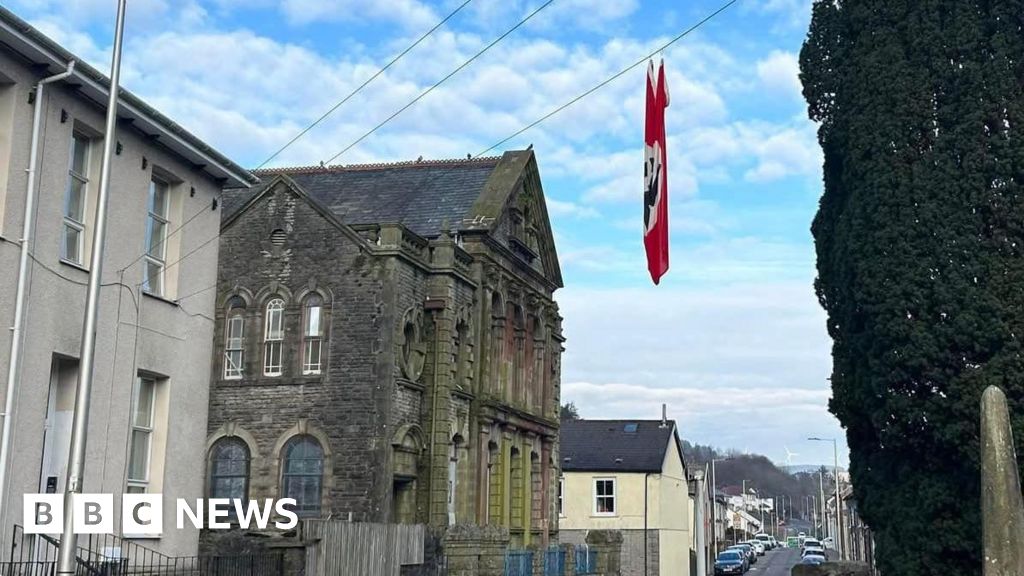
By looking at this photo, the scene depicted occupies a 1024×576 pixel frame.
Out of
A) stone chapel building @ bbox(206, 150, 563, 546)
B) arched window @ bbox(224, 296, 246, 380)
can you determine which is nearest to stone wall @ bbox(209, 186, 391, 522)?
stone chapel building @ bbox(206, 150, 563, 546)

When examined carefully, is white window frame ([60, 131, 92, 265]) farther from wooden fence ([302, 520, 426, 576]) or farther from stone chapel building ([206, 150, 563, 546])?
stone chapel building ([206, 150, 563, 546])

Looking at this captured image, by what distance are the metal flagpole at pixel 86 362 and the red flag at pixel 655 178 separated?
702 centimetres

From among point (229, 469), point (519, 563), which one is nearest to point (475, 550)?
point (519, 563)

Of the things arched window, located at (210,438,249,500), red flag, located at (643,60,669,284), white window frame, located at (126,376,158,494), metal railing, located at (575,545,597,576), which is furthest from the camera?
metal railing, located at (575,545,597,576)

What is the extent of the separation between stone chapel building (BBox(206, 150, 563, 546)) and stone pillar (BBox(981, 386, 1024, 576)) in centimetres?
1498

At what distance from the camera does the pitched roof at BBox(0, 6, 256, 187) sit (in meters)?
13.7

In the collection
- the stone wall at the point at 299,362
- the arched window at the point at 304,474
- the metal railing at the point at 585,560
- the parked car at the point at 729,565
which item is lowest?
the parked car at the point at 729,565

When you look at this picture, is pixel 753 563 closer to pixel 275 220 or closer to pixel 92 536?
pixel 275 220

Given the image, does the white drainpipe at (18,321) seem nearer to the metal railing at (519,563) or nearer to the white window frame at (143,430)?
the white window frame at (143,430)

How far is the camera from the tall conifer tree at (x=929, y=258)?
17.5 metres

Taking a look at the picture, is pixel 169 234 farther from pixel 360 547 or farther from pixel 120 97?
pixel 360 547

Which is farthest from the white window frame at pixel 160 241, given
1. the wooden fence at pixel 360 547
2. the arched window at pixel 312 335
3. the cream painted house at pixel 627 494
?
the cream painted house at pixel 627 494

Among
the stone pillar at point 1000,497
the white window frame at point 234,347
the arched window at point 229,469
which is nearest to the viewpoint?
the stone pillar at point 1000,497

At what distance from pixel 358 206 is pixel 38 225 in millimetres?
19695
